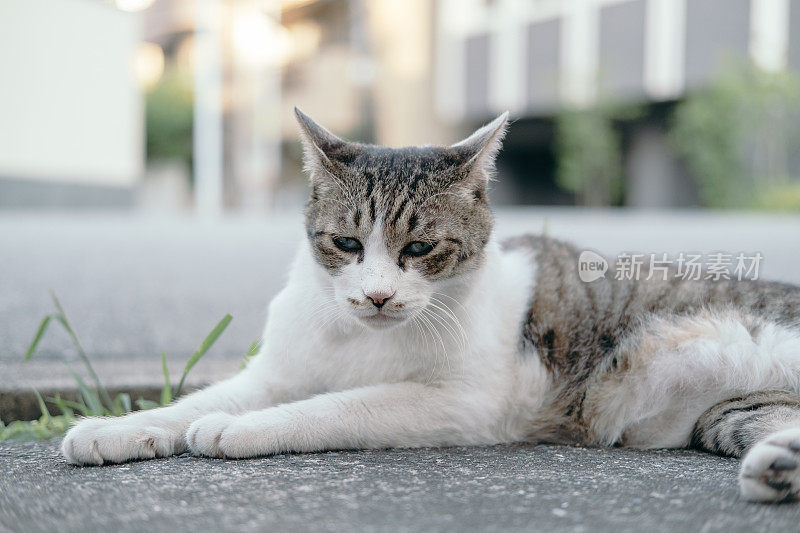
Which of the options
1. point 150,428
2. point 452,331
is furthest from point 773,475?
point 150,428

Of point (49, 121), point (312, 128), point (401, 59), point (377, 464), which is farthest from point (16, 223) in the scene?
point (401, 59)

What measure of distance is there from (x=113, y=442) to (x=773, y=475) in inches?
61.3

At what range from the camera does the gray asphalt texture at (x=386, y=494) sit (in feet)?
4.81

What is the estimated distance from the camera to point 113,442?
6.33 ft

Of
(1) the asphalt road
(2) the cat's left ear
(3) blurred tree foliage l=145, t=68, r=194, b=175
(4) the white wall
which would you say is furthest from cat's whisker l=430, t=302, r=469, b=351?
(3) blurred tree foliage l=145, t=68, r=194, b=175

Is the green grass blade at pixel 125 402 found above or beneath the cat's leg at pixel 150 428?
beneath

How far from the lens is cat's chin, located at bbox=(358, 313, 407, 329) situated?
2111 millimetres

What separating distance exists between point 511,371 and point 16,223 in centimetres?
→ 779

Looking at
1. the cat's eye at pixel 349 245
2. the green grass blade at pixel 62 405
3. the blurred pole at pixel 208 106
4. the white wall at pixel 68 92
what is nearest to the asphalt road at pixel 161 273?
the green grass blade at pixel 62 405

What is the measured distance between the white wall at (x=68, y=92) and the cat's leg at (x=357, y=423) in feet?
37.2

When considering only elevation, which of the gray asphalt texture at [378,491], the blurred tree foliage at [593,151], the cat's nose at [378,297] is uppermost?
the blurred tree foliage at [593,151]

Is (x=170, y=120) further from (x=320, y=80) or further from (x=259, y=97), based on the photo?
(x=320, y=80)

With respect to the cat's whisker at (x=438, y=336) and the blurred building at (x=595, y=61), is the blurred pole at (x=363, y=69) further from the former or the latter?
the cat's whisker at (x=438, y=336)

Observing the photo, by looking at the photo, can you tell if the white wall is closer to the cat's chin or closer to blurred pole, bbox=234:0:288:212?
blurred pole, bbox=234:0:288:212
